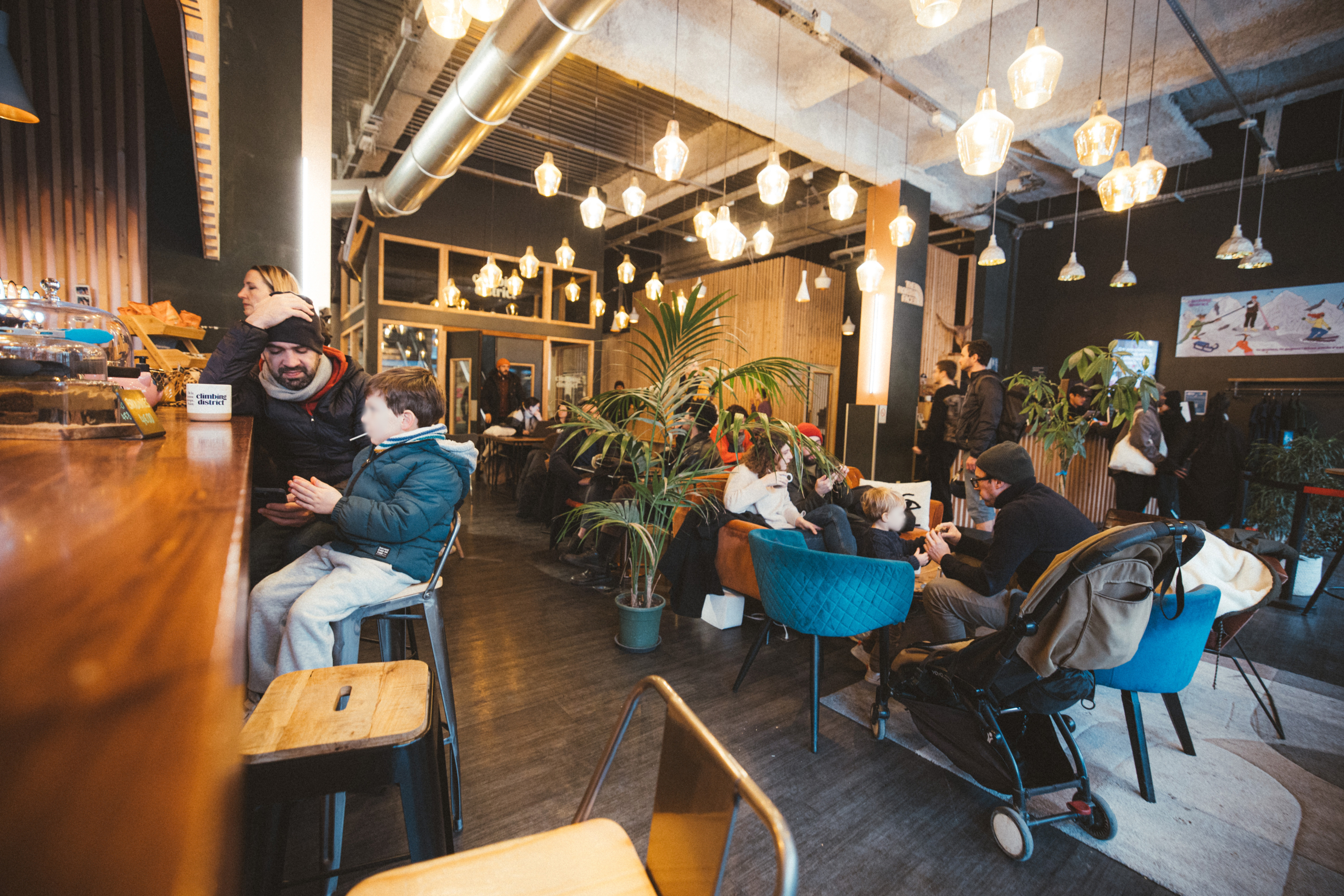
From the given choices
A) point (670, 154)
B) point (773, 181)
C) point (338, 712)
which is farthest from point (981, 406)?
point (338, 712)

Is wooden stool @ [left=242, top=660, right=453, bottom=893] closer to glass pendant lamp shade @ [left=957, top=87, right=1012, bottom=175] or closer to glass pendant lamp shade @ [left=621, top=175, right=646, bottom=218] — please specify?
glass pendant lamp shade @ [left=957, top=87, right=1012, bottom=175]

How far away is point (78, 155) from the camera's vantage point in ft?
10.9

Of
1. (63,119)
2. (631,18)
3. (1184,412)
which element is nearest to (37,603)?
(63,119)

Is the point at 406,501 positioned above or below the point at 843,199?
below

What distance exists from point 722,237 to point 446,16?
2354mm

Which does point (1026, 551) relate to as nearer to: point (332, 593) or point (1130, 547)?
point (1130, 547)

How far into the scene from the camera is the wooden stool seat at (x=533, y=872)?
0.86m

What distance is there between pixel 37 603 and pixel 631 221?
1107 cm

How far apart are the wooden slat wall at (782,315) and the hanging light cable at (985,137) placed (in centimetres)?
585

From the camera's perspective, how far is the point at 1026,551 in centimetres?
221

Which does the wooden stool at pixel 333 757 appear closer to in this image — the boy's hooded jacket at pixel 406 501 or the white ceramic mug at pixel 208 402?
the boy's hooded jacket at pixel 406 501

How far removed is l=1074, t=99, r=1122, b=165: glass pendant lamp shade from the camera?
10.2 ft

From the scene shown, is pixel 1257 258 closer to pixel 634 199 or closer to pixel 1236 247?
pixel 1236 247

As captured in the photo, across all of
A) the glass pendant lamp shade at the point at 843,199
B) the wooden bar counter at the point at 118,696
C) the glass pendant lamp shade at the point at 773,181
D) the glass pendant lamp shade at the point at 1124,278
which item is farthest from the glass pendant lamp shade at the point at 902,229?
the wooden bar counter at the point at 118,696
